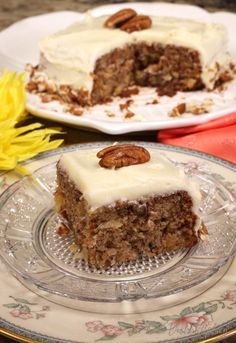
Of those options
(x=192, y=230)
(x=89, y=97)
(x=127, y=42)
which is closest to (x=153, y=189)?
(x=192, y=230)

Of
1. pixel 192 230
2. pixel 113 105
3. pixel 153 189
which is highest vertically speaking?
pixel 153 189

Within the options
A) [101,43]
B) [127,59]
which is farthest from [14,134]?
[127,59]

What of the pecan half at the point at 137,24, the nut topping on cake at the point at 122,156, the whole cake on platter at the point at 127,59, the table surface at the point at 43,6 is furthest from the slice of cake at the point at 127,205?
the table surface at the point at 43,6

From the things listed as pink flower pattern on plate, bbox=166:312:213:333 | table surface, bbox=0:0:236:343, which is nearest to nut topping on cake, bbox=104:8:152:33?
table surface, bbox=0:0:236:343

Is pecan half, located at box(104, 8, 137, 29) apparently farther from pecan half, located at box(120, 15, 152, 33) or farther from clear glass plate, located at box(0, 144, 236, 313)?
clear glass plate, located at box(0, 144, 236, 313)

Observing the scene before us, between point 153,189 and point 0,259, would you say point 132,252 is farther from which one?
point 0,259

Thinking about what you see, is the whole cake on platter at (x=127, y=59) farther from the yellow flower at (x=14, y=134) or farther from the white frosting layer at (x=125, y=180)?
the white frosting layer at (x=125, y=180)

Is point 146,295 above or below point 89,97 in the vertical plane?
above
